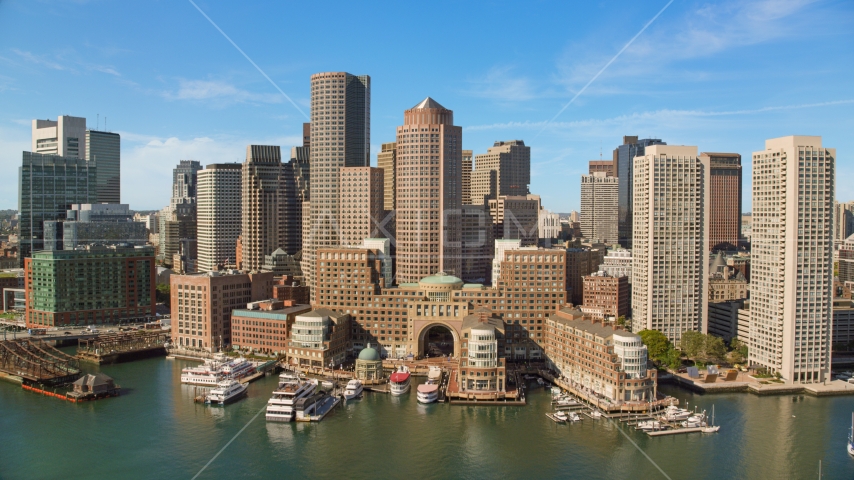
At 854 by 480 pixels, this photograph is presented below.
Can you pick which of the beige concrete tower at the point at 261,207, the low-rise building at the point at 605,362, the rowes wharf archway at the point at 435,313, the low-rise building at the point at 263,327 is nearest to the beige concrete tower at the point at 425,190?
the rowes wharf archway at the point at 435,313

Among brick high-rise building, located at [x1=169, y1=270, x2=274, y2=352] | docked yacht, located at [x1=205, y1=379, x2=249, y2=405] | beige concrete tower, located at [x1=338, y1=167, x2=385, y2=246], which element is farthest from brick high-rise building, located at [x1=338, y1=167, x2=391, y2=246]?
docked yacht, located at [x1=205, y1=379, x2=249, y2=405]

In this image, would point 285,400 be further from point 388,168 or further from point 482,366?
point 388,168

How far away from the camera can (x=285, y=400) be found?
182ft

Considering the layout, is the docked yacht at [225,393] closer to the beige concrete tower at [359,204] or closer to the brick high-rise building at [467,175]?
the beige concrete tower at [359,204]

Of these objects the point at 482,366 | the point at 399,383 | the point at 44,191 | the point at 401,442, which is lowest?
the point at 401,442

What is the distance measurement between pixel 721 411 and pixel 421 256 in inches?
1774

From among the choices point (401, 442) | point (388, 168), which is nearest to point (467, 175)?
point (388, 168)

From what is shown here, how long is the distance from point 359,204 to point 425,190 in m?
14.3

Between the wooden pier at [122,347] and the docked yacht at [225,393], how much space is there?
20799mm

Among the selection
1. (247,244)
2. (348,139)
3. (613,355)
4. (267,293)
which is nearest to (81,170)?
(247,244)

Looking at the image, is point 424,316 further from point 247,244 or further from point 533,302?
point 247,244

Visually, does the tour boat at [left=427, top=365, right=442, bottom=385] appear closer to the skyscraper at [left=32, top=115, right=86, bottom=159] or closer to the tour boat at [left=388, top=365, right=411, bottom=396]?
the tour boat at [left=388, top=365, right=411, bottom=396]

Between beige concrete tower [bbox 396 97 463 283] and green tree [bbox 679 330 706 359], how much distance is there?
33162 mm

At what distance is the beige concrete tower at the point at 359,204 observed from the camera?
103 meters
